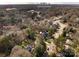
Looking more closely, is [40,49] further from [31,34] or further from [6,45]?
[6,45]

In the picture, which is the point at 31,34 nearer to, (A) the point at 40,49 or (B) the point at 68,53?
(A) the point at 40,49

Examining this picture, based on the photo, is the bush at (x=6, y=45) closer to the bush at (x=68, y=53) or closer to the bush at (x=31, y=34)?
the bush at (x=31, y=34)

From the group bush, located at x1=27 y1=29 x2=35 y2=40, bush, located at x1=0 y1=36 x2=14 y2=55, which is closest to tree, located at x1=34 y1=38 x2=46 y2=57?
bush, located at x1=27 y1=29 x2=35 y2=40

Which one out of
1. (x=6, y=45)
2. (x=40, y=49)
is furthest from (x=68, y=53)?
(x=6, y=45)

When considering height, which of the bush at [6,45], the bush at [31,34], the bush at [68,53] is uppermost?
the bush at [31,34]

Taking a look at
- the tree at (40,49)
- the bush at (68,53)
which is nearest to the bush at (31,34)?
the tree at (40,49)

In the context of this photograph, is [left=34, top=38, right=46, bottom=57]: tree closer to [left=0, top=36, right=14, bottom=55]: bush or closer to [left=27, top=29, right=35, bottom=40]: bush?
[left=27, top=29, right=35, bottom=40]: bush

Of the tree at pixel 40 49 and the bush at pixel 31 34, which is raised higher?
the bush at pixel 31 34

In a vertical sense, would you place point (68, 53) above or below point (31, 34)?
below

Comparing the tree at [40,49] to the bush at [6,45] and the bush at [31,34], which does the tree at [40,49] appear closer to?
the bush at [31,34]

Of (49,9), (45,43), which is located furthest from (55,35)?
(49,9)

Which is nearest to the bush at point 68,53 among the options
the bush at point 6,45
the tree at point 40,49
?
the tree at point 40,49
